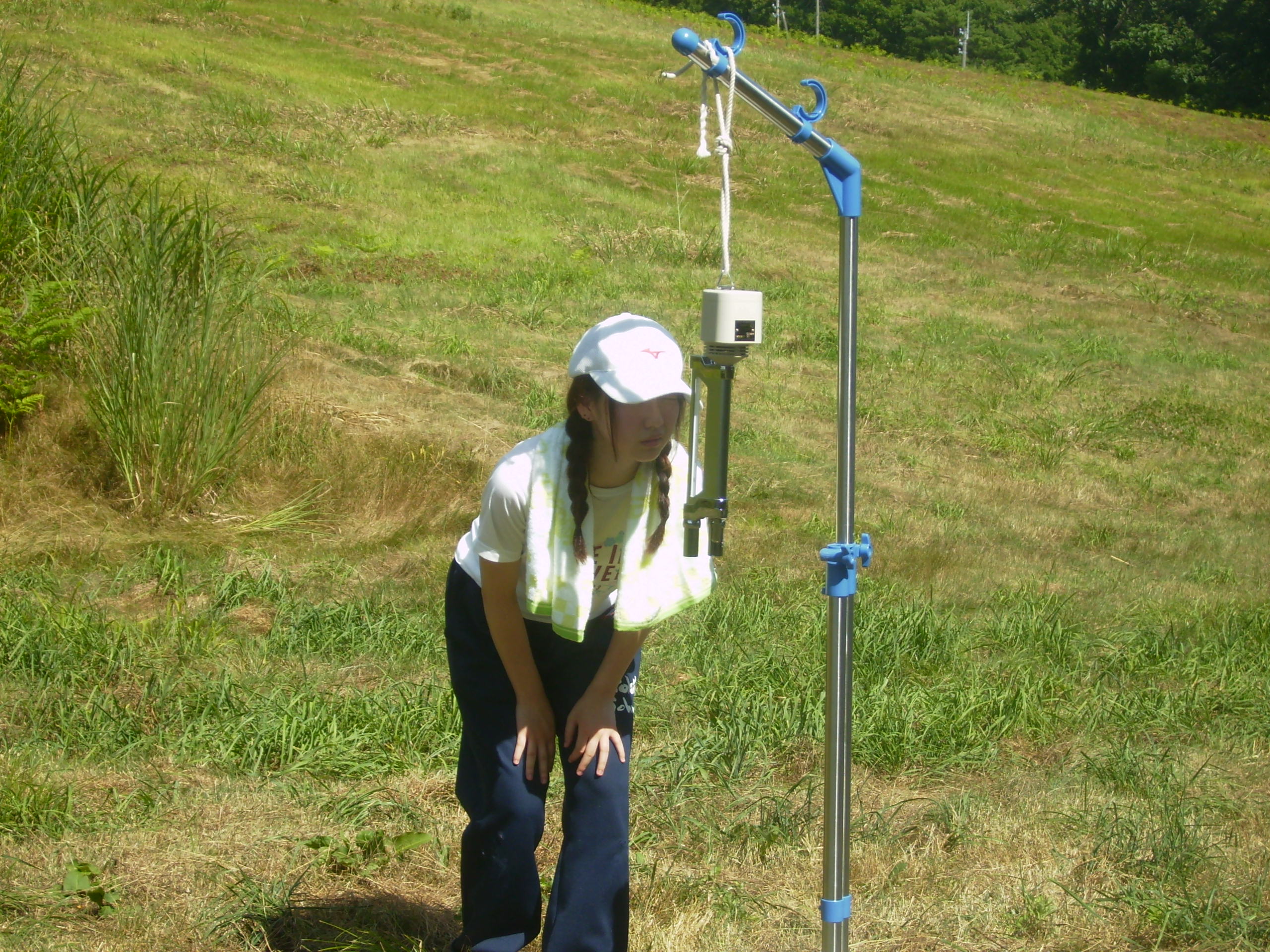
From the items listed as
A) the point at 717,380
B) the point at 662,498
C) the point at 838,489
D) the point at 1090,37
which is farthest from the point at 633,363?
the point at 1090,37

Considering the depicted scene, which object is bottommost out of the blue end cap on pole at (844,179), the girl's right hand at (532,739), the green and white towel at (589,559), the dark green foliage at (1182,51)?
the girl's right hand at (532,739)

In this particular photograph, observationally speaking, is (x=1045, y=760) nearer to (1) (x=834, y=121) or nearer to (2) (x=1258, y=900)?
(2) (x=1258, y=900)

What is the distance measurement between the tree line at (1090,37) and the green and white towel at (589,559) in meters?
56.8

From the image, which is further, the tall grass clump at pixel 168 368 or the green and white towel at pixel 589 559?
the tall grass clump at pixel 168 368

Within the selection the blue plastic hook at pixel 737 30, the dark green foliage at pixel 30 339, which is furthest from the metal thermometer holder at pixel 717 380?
the dark green foliage at pixel 30 339

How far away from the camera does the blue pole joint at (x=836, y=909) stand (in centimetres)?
246

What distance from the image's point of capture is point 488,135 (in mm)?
22781

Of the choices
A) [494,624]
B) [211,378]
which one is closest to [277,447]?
[211,378]

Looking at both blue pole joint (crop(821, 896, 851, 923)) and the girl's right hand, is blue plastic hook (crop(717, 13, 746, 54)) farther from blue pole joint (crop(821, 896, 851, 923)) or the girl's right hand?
blue pole joint (crop(821, 896, 851, 923))

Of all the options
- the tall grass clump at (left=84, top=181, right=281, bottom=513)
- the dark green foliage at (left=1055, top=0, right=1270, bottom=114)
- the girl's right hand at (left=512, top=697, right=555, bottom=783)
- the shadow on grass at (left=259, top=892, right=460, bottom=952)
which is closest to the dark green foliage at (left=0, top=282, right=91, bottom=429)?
the tall grass clump at (left=84, top=181, right=281, bottom=513)

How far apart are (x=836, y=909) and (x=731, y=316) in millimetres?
1202

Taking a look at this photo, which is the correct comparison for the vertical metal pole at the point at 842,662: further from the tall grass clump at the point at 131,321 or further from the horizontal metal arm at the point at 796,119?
the tall grass clump at the point at 131,321

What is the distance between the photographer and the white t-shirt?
2602 mm

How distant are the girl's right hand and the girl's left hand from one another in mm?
52
